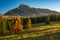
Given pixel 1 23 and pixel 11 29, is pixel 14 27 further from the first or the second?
pixel 1 23

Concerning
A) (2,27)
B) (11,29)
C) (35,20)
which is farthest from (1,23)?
(35,20)

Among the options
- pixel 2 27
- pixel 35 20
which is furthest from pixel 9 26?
pixel 35 20

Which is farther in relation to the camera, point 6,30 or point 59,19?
point 59,19

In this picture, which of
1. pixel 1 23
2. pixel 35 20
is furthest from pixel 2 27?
pixel 35 20

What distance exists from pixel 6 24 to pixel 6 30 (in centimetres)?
387

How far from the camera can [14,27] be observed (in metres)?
91.4

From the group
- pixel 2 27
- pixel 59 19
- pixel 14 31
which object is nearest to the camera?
pixel 14 31

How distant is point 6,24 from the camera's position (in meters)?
100

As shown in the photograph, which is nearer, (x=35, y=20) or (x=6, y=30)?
(x=6, y=30)

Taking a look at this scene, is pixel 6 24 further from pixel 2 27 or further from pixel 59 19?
pixel 59 19

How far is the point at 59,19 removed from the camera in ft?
646

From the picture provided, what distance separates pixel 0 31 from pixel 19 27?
1075 centimetres

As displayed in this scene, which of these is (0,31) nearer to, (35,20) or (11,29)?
(11,29)

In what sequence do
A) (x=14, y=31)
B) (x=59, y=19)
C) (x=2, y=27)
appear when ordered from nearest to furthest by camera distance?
(x=14, y=31), (x=2, y=27), (x=59, y=19)
